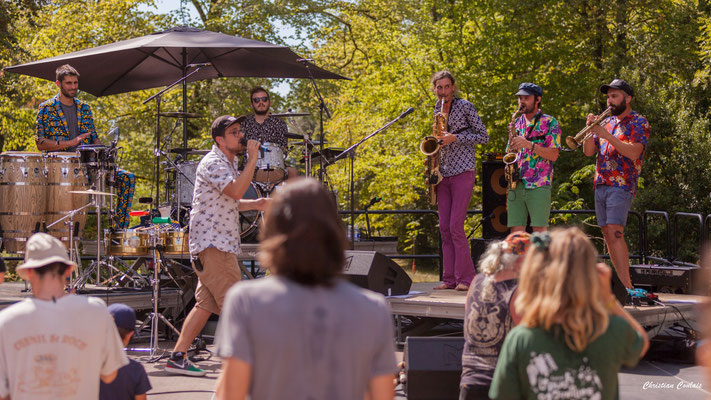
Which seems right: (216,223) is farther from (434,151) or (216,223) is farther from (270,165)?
(270,165)

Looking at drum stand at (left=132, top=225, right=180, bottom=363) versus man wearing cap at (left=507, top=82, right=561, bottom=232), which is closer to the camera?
drum stand at (left=132, top=225, right=180, bottom=363)

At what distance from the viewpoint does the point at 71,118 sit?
8.77 metres

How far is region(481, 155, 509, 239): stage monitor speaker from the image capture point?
8817mm

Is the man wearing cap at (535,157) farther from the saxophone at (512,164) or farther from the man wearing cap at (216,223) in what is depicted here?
the man wearing cap at (216,223)

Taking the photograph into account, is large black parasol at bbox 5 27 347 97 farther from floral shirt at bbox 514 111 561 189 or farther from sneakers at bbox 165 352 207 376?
sneakers at bbox 165 352 207 376

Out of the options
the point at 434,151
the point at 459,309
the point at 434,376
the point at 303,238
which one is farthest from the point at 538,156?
the point at 303,238

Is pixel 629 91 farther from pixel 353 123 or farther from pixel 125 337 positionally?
pixel 353 123

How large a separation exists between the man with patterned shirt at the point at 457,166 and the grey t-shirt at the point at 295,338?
545cm

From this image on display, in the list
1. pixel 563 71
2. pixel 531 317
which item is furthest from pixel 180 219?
Result: pixel 563 71

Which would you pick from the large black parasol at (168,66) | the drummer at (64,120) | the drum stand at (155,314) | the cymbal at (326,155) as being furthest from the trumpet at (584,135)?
the drummer at (64,120)

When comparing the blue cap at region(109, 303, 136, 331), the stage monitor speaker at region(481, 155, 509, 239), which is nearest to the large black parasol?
the stage monitor speaker at region(481, 155, 509, 239)

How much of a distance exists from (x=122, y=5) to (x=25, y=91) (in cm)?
451

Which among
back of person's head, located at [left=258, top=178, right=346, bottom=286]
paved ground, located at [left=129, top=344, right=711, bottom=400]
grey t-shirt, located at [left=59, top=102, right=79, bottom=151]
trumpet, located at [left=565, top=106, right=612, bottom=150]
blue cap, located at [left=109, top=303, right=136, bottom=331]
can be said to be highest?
grey t-shirt, located at [left=59, top=102, right=79, bottom=151]

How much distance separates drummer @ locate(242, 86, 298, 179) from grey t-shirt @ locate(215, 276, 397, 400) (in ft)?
23.2
